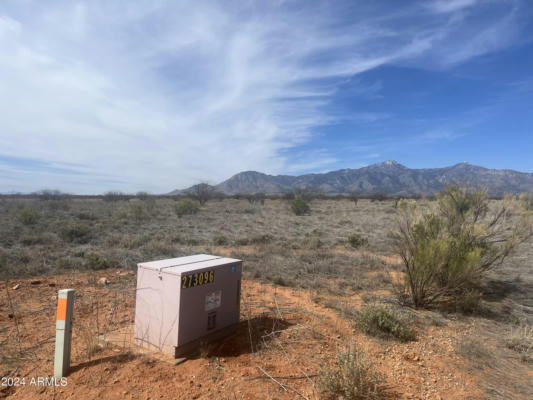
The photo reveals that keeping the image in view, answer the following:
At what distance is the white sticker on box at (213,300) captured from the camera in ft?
14.0

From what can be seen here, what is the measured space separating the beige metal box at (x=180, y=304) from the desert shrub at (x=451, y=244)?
4.33m

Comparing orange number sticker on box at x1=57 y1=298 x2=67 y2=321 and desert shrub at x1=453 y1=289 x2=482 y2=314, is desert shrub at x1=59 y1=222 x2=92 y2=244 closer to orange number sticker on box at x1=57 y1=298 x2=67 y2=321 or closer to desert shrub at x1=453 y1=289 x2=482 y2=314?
orange number sticker on box at x1=57 y1=298 x2=67 y2=321

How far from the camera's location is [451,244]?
A: 6.70m

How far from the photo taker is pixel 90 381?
3328mm

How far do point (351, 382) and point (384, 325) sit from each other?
201 cm

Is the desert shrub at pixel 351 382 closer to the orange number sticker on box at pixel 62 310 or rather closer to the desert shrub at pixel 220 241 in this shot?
the orange number sticker on box at pixel 62 310

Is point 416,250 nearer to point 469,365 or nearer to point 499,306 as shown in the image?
point 499,306

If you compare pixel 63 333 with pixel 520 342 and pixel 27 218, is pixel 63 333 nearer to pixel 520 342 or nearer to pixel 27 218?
pixel 520 342

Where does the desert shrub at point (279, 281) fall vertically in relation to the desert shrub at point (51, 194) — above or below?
below

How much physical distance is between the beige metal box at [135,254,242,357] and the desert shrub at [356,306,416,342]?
7.29 ft

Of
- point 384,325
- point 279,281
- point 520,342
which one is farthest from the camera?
point 279,281

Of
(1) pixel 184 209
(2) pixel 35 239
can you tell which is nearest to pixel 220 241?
(2) pixel 35 239

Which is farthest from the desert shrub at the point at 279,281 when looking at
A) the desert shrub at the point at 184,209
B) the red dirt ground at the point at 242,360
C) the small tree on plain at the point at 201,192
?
the small tree on plain at the point at 201,192

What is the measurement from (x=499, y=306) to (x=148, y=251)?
10.0 m
